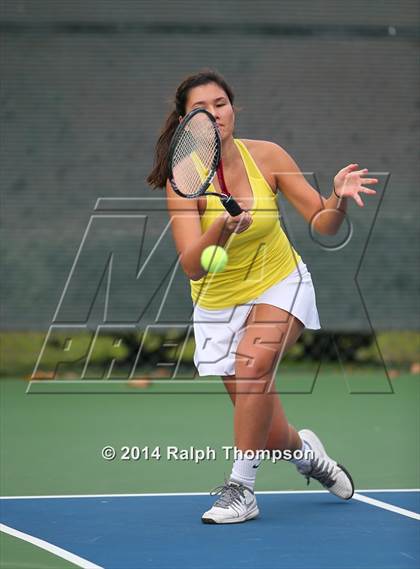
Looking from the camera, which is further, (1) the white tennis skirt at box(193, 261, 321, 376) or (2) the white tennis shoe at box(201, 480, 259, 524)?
(1) the white tennis skirt at box(193, 261, 321, 376)

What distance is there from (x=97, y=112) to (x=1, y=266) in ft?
3.04

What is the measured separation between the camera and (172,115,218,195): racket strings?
4.09 meters

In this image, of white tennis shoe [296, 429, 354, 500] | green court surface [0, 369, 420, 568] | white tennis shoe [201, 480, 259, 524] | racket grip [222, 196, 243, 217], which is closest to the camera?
racket grip [222, 196, 243, 217]

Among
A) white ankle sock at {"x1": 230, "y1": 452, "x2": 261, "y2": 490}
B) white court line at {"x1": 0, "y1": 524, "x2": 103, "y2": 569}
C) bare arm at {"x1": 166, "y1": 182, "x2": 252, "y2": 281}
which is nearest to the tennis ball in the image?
bare arm at {"x1": 166, "y1": 182, "x2": 252, "y2": 281}

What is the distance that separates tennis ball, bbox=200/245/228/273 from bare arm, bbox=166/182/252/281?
0.6 inches

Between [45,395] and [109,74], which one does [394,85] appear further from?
[45,395]

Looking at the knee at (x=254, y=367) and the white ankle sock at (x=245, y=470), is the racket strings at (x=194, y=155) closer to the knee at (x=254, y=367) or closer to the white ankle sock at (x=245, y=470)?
the knee at (x=254, y=367)

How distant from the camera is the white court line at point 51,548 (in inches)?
146

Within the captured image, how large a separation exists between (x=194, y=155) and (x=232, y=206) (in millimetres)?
384

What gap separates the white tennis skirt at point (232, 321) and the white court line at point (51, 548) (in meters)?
0.74

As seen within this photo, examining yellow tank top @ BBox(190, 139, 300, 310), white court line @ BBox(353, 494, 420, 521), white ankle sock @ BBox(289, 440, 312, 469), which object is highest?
yellow tank top @ BBox(190, 139, 300, 310)

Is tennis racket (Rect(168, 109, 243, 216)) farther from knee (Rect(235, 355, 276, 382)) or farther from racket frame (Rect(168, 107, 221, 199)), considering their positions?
knee (Rect(235, 355, 276, 382))

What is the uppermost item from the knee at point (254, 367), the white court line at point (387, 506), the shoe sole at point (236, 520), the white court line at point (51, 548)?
the knee at point (254, 367)

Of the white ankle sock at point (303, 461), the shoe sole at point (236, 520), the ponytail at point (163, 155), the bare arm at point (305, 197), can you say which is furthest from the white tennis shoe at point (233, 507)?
the ponytail at point (163, 155)
